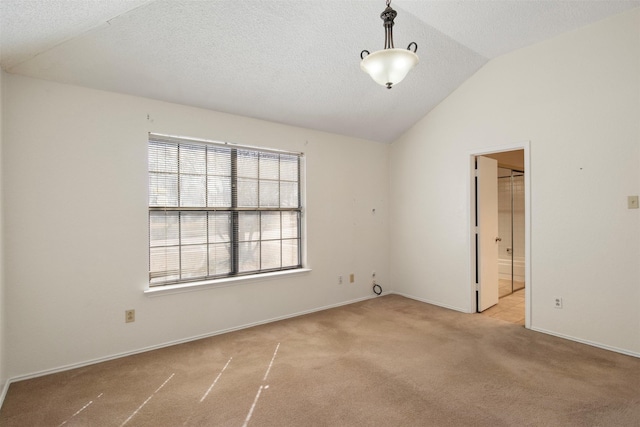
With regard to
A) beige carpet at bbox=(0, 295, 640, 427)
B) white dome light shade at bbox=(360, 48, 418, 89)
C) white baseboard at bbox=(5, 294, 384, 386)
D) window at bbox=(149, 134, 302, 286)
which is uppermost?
white dome light shade at bbox=(360, 48, 418, 89)

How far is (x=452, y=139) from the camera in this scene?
4.34 meters

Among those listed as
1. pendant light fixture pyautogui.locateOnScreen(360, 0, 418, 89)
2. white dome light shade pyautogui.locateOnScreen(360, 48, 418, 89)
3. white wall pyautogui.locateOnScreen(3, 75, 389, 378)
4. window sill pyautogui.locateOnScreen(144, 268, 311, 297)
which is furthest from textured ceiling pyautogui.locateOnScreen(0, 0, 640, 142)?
window sill pyautogui.locateOnScreen(144, 268, 311, 297)

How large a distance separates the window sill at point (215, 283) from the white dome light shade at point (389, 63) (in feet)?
8.47

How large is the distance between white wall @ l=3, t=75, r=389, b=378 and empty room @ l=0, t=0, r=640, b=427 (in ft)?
0.06

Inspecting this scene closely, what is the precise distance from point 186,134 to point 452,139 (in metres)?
3.25

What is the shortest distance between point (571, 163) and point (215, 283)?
151 inches

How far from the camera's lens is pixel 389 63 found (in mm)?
1927

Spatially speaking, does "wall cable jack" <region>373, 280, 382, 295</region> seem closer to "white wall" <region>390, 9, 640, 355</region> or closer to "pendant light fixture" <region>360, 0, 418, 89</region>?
"white wall" <region>390, 9, 640, 355</region>

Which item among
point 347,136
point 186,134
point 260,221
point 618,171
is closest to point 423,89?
point 347,136

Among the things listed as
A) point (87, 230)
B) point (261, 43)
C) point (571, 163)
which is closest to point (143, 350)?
point (87, 230)

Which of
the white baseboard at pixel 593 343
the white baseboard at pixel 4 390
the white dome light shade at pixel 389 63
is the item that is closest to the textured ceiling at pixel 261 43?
the white dome light shade at pixel 389 63

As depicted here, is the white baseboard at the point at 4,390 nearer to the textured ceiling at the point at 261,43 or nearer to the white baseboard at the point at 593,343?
the textured ceiling at the point at 261,43

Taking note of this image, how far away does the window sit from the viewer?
3295mm

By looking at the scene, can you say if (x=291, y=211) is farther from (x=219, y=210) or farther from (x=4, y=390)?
(x=4, y=390)
